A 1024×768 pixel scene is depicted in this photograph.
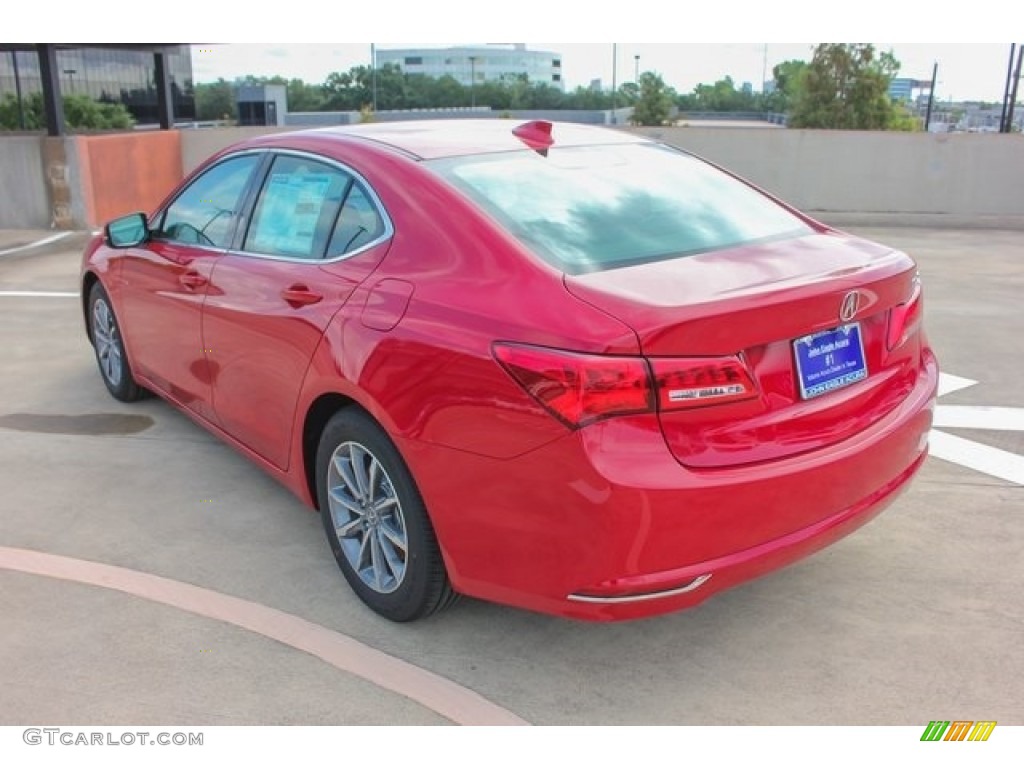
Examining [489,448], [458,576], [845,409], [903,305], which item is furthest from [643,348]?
[903,305]

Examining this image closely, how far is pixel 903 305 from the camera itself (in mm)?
2973

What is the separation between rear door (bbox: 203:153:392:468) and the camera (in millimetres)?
3156

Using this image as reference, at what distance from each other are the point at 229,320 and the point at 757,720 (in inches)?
97.8

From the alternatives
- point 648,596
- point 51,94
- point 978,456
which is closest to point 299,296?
point 648,596

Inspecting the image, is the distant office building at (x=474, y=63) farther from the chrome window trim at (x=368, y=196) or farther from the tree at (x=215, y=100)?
the chrome window trim at (x=368, y=196)

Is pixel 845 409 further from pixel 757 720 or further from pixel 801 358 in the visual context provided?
pixel 757 720

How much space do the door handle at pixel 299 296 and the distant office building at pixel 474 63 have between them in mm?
60024

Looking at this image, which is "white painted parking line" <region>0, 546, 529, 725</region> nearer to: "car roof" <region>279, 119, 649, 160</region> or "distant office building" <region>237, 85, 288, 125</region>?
"car roof" <region>279, 119, 649, 160</region>

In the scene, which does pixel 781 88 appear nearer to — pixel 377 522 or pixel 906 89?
pixel 906 89

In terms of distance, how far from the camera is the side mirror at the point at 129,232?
4.63m

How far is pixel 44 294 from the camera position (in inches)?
343

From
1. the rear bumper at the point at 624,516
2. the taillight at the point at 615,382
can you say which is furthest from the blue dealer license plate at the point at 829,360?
the taillight at the point at 615,382

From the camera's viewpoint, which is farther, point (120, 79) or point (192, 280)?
point (120, 79)

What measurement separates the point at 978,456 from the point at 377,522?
3109 mm
